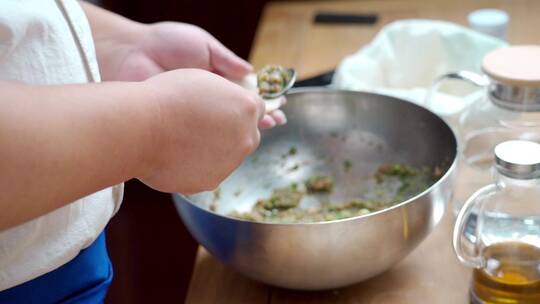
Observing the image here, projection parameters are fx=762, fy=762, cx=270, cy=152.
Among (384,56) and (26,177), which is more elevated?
(26,177)

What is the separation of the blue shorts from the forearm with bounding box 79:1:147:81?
0.21 metres

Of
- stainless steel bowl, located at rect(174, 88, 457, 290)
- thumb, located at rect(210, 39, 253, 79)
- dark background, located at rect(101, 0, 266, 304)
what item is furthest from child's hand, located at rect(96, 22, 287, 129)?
dark background, located at rect(101, 0, 266, 304)

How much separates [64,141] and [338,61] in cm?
85

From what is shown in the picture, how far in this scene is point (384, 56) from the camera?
119cm

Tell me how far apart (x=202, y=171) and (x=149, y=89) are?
10 cm

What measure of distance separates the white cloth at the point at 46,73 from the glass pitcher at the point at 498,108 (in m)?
0.45

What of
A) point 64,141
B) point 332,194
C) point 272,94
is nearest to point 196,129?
point 64,141

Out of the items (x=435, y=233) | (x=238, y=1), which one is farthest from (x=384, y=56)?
(x=238, y=1)

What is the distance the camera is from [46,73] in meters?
0.62

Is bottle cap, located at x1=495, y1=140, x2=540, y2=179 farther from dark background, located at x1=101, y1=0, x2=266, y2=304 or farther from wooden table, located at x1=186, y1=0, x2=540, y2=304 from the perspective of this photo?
dark background, located at x1=101, y1=0, x2=266, y2=304

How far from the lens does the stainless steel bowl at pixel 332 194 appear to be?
2.34 ft

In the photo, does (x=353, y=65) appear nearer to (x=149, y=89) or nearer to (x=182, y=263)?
(x=149, y=89)

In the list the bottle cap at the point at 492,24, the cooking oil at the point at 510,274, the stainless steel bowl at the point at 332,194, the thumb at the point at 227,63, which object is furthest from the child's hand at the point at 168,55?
the bottle cap at the point at 492,24

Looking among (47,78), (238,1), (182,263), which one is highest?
(47,78)
